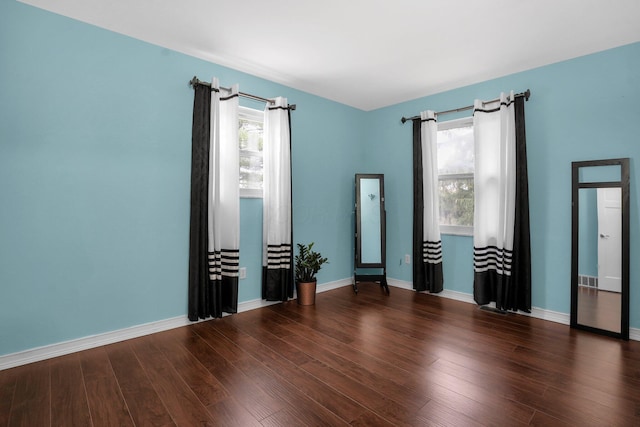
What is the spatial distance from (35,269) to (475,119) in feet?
14.3

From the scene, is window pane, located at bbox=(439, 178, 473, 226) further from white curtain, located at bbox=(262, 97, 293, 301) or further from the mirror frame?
white curtain, located at bbox=(262, 97, 293, 301)

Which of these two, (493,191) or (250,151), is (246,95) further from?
(493,191)

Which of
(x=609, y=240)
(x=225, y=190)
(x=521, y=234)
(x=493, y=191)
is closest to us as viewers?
(x=609, y=240)

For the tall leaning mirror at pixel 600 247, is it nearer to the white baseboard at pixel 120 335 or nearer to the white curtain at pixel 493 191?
the white baseboard at pixel 120 335

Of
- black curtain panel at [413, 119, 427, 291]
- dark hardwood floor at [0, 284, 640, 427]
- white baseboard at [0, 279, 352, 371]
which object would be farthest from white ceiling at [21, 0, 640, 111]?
dark hardwood floor at [0, 284, 640, 427]

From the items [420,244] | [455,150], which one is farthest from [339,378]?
[455,150]

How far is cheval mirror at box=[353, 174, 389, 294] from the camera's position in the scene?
4457 millimetres

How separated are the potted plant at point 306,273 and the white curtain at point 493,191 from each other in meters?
1.87

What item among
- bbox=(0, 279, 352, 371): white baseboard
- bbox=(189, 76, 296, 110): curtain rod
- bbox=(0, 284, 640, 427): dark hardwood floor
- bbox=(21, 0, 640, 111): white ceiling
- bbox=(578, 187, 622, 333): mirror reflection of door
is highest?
bbox=(21, 0, 640, 111): white ceiling

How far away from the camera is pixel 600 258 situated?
3.00 meters

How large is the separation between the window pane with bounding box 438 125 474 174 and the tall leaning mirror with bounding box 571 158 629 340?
1.11 m

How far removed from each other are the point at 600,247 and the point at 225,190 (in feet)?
11.9

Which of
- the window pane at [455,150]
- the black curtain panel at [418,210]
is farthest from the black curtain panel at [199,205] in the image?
the window pane at [455,150]

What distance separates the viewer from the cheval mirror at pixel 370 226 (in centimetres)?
446
